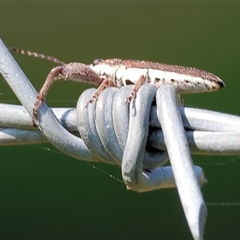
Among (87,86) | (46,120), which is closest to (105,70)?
(46,120)

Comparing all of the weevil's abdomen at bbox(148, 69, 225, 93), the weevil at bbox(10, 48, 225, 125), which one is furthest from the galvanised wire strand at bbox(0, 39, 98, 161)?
the weevil's abdomen at bbox(148, 69, 225, 93)

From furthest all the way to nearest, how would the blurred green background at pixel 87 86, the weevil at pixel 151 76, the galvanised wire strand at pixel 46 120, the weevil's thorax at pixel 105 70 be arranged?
the blurred green background at pixel 87 86 < the weevil's thorax at pixel 105 70 < the weevil at pixel 151 76 < the galvanised wire strand at pixel 46 120

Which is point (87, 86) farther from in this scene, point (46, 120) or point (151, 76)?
point (46, 120)

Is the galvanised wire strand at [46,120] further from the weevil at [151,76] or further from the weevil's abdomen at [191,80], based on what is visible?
the weevil's abdomen at [191,80]

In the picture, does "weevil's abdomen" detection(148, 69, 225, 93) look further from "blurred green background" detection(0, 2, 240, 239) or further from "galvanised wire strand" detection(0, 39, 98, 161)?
"blurred green background" detection(0, 2, 240, 239)

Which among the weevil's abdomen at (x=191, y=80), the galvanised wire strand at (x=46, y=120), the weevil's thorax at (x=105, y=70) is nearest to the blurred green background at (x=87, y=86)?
the weevil's thorax at (x=105, y=70)

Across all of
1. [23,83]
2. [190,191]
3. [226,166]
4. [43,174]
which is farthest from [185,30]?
[190,191]

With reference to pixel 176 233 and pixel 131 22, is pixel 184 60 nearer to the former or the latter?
pixel 131 22

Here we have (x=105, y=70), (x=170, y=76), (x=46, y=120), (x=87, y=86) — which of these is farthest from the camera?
(x=87, y=86)

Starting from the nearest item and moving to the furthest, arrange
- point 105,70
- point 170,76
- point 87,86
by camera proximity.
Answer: point 170,76, point 105,70, point 87,86
